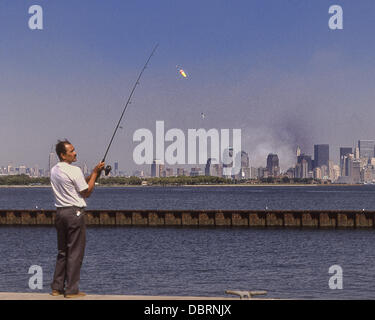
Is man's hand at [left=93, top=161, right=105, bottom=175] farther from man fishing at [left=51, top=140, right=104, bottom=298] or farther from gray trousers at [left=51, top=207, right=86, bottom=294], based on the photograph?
gray trousers at [left=51, top=207, right=86, bottom=294]

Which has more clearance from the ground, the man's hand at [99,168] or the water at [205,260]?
the man's hand at [99,168]

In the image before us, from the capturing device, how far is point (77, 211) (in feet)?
29.6

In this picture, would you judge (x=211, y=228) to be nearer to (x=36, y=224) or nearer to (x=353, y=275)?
(x=36, y=224)

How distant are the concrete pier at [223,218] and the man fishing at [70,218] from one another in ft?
177

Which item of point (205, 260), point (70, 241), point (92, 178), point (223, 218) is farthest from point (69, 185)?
point (223, 218)

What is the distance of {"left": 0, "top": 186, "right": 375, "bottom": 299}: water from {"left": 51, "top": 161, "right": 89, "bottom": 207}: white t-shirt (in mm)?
17197

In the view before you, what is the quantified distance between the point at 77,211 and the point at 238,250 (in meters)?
36.1

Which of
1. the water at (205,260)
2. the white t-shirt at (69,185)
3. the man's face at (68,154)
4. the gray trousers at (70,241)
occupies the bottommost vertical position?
the water at (205,260)

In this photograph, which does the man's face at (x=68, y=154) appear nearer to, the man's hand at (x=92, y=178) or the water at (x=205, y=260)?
the man's hand at (x=92, y=178)

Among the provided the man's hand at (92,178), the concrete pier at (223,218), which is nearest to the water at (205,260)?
the concrete pier at (223,218)

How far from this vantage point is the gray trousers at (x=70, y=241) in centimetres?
895
